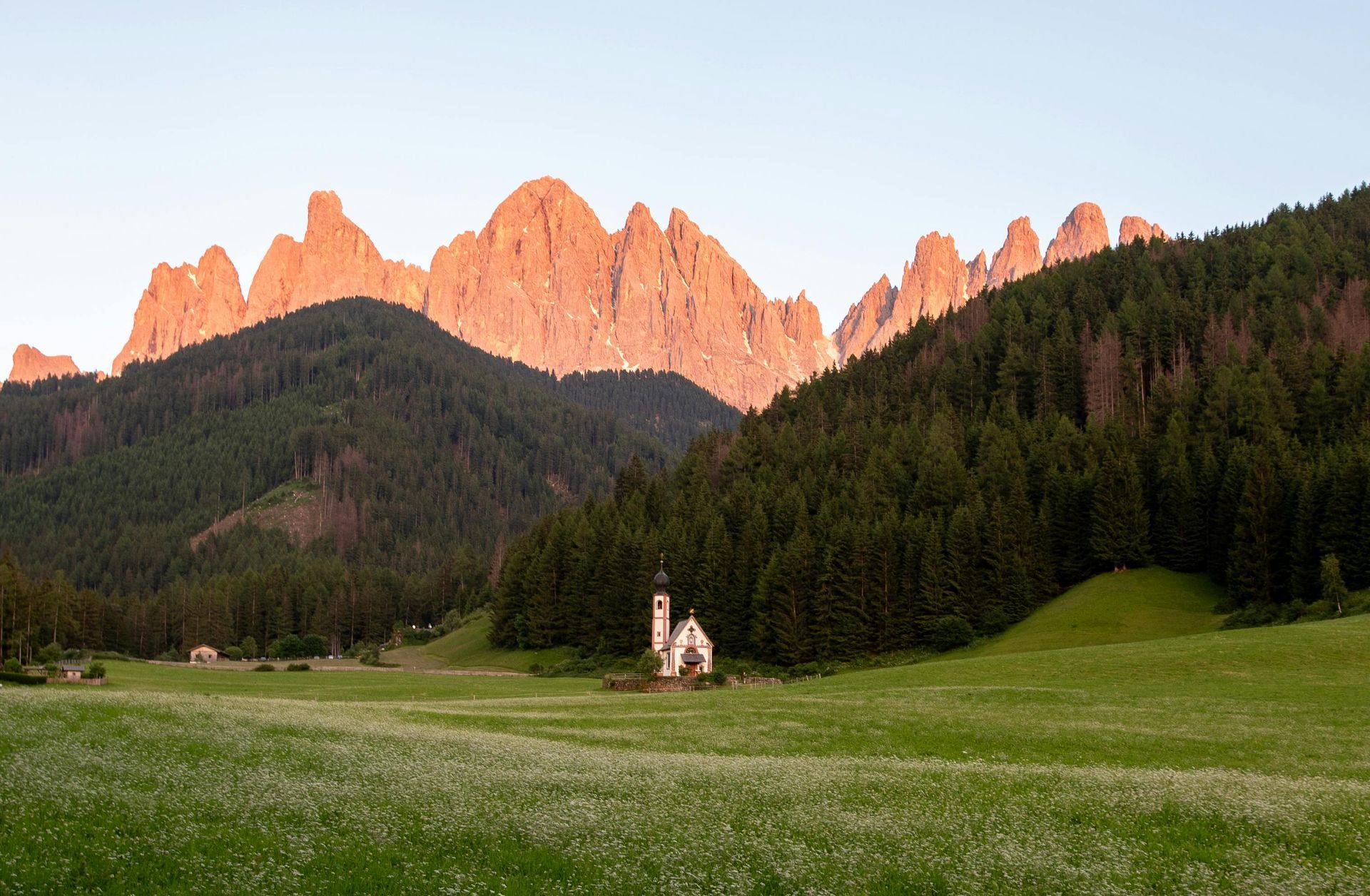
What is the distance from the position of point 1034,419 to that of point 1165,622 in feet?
184

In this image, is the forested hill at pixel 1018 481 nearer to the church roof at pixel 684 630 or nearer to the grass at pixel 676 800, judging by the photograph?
the church roof at pixel 684 630

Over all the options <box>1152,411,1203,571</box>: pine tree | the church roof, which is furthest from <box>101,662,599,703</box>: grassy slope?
<box>1152,411,1203,571</box>: pine tree

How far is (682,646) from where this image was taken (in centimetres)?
10069

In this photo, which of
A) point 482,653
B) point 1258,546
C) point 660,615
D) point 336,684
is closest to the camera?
point 336,684

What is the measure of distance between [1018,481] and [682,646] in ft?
124

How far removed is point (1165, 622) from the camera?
275 ft

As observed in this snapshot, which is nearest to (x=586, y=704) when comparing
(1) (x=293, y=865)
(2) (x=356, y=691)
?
(2) (x=356, y=691)

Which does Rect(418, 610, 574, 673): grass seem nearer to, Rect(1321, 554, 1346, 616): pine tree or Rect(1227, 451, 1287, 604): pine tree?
Rect(1227, 451, 1287, 604): pine tree

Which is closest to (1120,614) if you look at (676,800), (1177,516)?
(1177,516)

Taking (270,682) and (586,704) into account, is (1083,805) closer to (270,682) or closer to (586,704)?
(586,704)

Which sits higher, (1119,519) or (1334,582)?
(1119,519)

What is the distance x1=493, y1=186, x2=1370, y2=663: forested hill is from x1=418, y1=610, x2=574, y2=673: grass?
107 inches

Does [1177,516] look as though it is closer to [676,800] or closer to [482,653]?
[482,653]

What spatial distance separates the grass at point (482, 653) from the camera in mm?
117875
